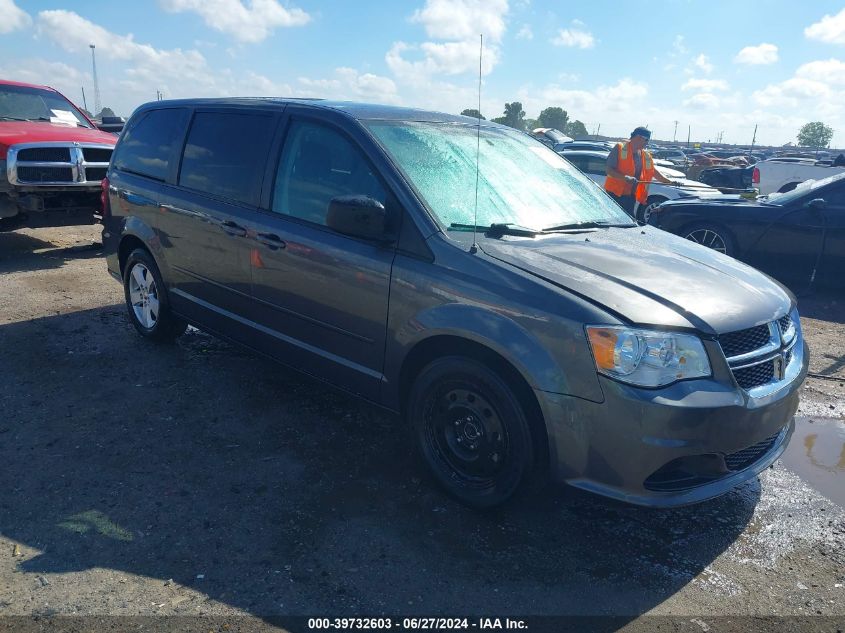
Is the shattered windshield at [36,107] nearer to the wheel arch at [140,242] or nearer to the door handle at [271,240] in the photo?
the wheel arch at [140,242]

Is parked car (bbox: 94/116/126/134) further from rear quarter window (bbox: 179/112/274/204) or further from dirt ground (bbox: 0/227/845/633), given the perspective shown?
dirt ground (bbox: 0/227/845/633)

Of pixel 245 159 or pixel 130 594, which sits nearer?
pixel 130 594

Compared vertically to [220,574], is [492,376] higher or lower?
higher

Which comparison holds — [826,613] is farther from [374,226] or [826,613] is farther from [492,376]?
[374,226]

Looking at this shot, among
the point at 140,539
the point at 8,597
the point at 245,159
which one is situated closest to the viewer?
the point at 8,597

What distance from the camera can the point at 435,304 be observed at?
3.19m

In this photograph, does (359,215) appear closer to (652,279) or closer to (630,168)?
(652,279)

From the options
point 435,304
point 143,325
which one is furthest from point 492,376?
point 143,325

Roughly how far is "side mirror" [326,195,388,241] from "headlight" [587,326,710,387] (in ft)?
3.93

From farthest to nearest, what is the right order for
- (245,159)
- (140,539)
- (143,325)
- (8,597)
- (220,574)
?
(143,325) < (245,159) < (140,539) < (220,574) < (8,597)

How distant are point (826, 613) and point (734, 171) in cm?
1627

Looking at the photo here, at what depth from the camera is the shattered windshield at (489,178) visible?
3.52 meters

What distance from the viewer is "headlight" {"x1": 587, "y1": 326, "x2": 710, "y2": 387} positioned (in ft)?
8.86

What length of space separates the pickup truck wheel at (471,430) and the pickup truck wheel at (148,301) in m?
2.75
